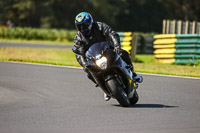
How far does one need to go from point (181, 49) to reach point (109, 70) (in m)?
10.1

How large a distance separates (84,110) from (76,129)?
1.69 m

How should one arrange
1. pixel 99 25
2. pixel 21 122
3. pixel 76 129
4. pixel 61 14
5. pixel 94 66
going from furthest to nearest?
pixel 61 14 → pixel 99 25 → pixel 94 66 → pixel 21 122 → pixel 76 129

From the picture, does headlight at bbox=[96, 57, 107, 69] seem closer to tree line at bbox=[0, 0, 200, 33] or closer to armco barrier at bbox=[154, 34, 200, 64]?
armco barrier at bbox=[154, 34, 200, 64]

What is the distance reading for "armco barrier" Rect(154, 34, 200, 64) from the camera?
55.9ft

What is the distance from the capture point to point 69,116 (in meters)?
7.03

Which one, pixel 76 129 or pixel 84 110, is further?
pixel 84 110

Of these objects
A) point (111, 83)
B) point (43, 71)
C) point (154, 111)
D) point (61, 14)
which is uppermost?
point (111, 83)

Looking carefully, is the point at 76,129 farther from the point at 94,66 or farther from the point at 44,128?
the point at 94,66

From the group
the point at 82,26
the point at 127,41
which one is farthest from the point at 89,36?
the point at 127,41

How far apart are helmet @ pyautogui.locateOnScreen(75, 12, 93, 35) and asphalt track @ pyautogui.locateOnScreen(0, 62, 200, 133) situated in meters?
1.36

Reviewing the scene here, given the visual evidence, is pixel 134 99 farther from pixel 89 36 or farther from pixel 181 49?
pixel 181 49

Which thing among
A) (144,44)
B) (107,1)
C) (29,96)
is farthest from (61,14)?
(29,96)

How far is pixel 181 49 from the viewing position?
17281 millimetres

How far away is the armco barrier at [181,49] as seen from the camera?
1703 cm
